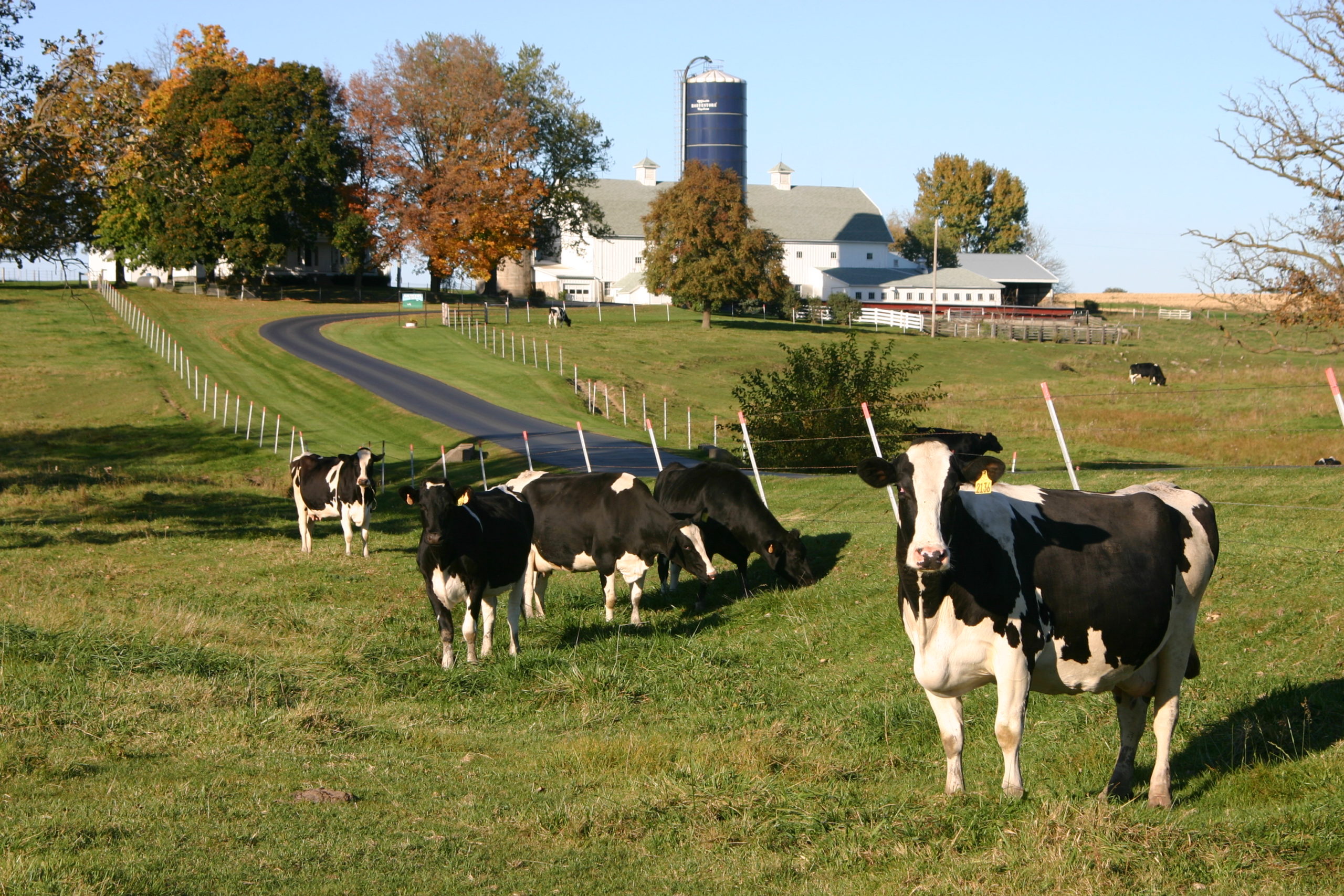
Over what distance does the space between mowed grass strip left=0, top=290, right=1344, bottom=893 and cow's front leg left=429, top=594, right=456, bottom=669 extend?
0.80 ft

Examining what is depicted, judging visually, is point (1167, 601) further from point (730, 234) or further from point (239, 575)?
point (730, 234)

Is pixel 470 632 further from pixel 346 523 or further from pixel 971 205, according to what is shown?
pixel 971 205

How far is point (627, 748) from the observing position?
9.09 metres

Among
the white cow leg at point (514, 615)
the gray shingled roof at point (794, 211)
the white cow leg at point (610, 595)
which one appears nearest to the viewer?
the white cow leg at point (514, 615)

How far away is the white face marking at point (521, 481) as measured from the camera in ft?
54.9

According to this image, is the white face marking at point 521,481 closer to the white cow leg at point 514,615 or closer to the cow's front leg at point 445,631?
the white cow leg at point 514,615

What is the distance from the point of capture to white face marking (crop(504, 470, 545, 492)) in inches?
658

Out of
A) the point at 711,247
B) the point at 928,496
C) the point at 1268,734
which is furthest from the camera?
the point at 711,247

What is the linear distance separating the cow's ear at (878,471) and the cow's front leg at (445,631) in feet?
20.6

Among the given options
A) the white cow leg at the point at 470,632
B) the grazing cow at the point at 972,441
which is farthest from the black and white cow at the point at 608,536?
the grazing cow at the point at 972,441

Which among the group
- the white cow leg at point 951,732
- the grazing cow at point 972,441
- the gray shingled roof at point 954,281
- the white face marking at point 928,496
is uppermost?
the gray shingled roof at point 954,281

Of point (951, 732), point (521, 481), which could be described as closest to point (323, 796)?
point (951, 732)

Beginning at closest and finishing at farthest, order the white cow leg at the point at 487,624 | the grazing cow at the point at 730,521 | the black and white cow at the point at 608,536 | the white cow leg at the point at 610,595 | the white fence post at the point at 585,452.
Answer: the white cow leg at the point at 487,624 → the white cow leg at the point at 610,595 → the black and white cow at the point at 608,536 → the grazing cow at the point at 730,521 → the white fence post at the point at 585,452

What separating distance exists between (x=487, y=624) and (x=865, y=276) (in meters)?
105
